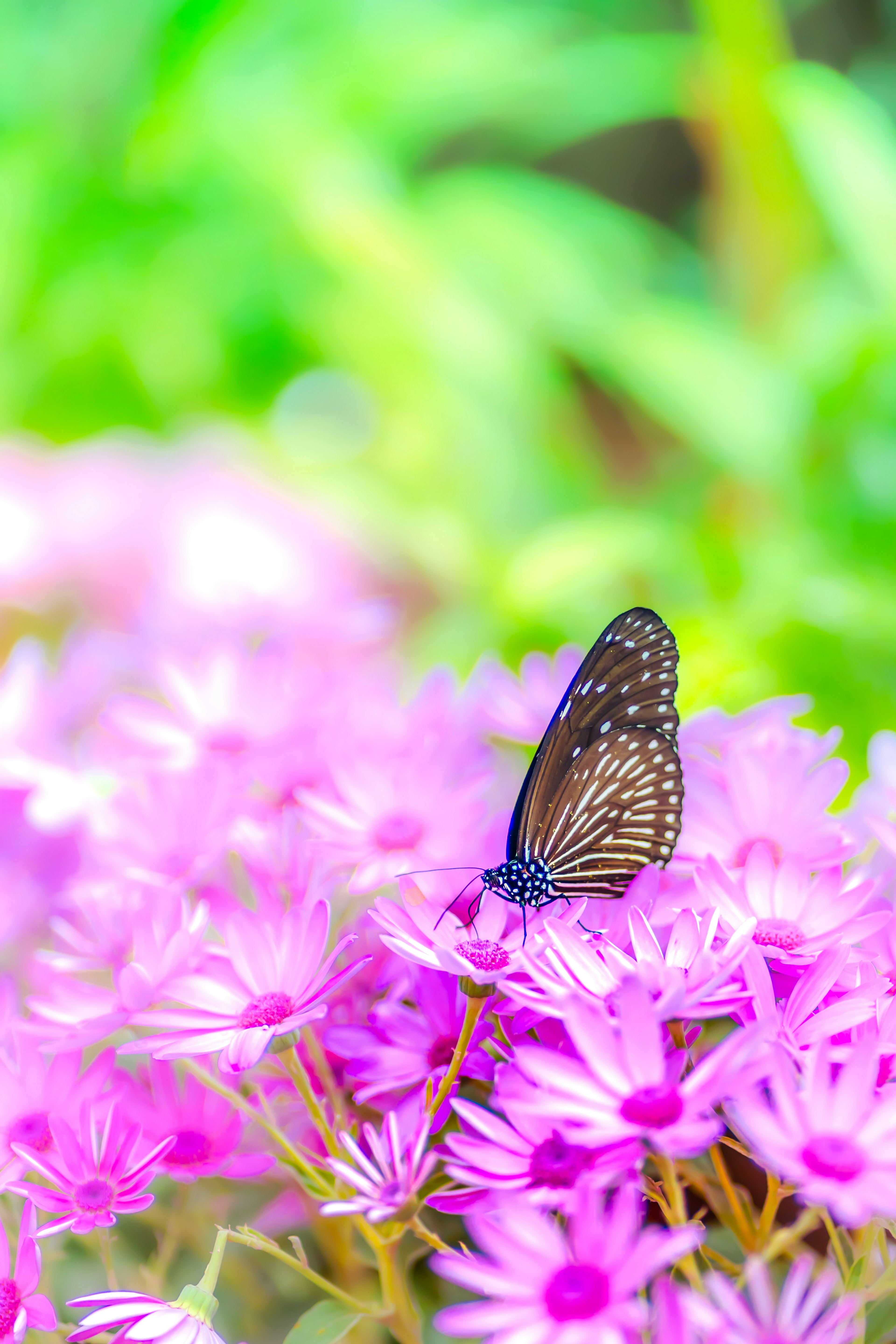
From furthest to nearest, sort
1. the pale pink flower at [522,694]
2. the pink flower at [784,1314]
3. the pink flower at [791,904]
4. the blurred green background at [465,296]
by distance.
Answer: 1. the blurred green background at [465,296]
2. the pale pink flower at [522,694]
3. the pink flower at [791,904]
4. the pink flower at [784,1314]

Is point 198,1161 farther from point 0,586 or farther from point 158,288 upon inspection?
point 158,288

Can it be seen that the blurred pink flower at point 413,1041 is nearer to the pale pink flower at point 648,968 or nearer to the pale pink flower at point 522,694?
the pale pink flower at point 648,968

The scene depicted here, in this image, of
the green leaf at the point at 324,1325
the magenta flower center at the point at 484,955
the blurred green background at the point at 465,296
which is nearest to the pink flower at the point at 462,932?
the magenta flower center at the point at 484,955

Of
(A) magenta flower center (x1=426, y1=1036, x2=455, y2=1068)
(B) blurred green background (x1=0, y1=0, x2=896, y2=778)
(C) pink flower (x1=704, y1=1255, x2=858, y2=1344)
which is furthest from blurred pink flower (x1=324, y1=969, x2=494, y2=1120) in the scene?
(B) blurred green background (x1=0, y1=0, x2=896, y2=778)

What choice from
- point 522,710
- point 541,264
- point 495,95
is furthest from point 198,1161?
point 495,95

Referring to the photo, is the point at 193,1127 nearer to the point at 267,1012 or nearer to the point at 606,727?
the point at 267,1012

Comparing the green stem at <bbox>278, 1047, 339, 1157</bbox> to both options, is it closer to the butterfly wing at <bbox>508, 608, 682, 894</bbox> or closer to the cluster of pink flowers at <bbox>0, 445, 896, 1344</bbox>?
the cluster of pink flowers at <bbox>0, 445, 896, 1344</bbox>
